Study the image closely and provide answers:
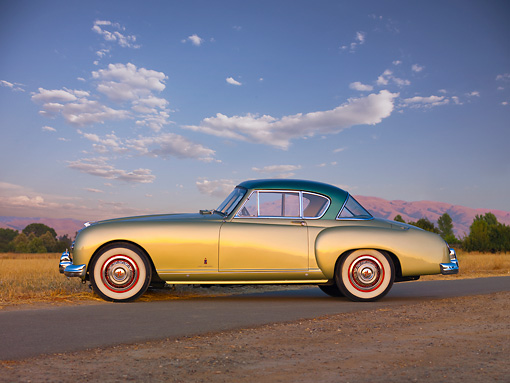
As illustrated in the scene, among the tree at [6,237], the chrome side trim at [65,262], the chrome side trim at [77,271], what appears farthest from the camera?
the tree at [6,237]

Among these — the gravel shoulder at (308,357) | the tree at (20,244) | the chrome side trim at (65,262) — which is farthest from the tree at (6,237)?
the gravel shoulder at (308,357)

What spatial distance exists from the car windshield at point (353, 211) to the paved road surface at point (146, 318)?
1.32 meters

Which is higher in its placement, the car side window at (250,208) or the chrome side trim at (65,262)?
the car side window at (250,208)

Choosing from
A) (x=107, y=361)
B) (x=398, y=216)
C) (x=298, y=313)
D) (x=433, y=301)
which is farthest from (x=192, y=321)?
(x=398, y=216)

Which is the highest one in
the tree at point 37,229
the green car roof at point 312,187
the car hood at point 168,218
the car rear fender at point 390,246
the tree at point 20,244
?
the tree at point 37,229

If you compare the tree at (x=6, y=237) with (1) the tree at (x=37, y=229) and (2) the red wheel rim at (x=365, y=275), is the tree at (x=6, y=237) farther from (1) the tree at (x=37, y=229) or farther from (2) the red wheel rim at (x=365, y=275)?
(2) the red wheel rim at (x=365, y=275)

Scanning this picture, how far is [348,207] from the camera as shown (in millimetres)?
8422

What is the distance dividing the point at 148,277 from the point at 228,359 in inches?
148

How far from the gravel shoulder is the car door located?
74.0 inches

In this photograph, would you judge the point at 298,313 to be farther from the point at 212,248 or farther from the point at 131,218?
the point at 131,218

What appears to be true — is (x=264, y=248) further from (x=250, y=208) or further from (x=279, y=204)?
(x=279, y=204)

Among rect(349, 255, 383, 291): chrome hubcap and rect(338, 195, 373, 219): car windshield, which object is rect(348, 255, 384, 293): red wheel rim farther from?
rect(338, 195, 373, 219): car windshield

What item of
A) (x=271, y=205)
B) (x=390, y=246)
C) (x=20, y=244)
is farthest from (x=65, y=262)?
(x=20, y=244)

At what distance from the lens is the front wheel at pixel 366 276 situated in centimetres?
802
